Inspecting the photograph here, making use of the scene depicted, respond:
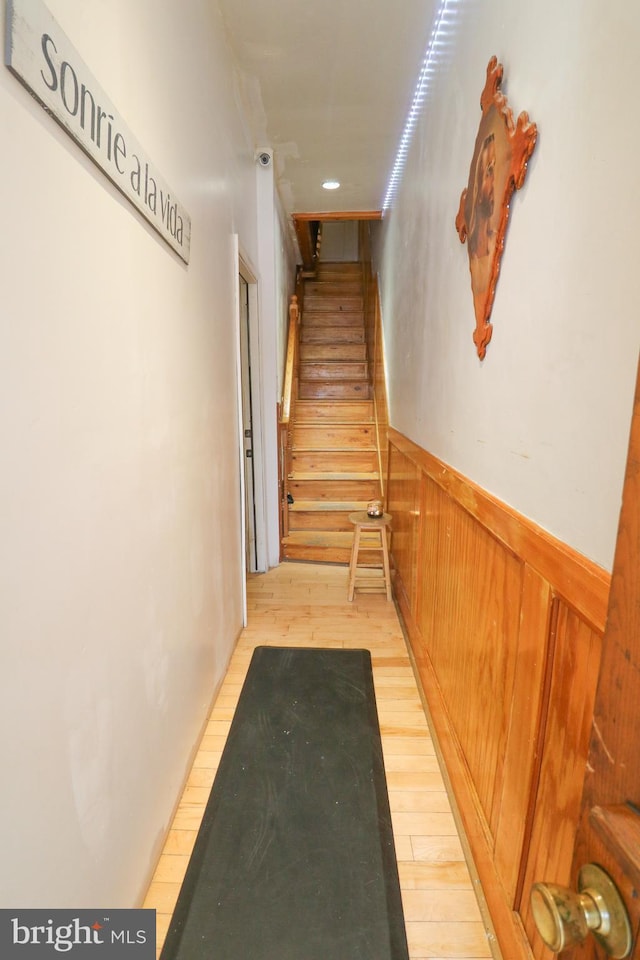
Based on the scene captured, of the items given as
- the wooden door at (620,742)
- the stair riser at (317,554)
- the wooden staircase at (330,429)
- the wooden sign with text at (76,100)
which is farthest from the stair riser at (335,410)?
the wooden door at (620,742)

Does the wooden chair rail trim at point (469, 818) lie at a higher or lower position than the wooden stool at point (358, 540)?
lower

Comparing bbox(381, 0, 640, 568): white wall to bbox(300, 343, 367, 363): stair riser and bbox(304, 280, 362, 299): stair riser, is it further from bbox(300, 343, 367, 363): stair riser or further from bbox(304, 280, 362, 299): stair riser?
bbox(304, 280, 362, 299): stair riser

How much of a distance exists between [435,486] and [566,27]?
1.47m

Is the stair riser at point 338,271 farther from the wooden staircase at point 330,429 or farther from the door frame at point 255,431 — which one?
the door frame at point 255,431

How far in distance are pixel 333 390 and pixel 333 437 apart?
3.39ft

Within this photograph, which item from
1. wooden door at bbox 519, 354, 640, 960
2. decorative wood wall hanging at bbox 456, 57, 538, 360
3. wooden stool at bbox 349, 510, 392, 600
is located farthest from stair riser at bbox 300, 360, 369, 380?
wooden door at bbox 519, 354, 640, 960

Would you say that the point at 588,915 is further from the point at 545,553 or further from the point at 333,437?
the point at 333,437

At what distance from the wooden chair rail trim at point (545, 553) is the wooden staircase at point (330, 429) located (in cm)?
248

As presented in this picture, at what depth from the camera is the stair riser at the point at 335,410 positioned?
5.07 meters

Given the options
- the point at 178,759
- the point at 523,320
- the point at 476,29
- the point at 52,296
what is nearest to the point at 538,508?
the point at 523,320

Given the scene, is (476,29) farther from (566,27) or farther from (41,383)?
(41,383)

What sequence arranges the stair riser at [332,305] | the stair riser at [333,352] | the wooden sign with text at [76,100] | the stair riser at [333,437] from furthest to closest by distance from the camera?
the stair riser at [332,305] < the stair riser at [333,352] < the stair riser at [333,437] < the wooden sign with text at [76,100]

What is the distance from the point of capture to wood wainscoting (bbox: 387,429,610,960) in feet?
2.90

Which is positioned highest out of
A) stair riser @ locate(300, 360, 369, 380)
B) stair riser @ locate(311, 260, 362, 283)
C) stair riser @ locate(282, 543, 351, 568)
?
stair riser @ locate(311, 260, 362, 283)
